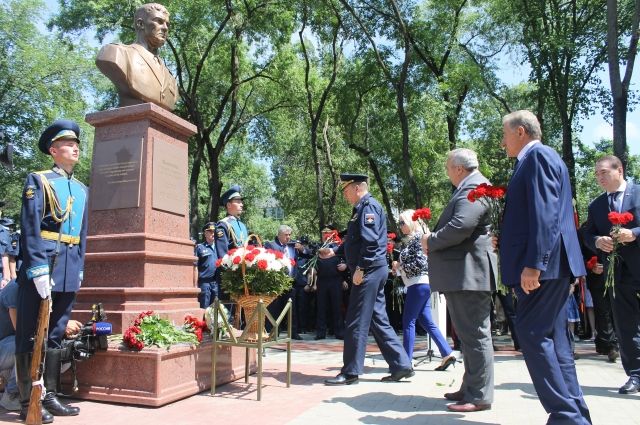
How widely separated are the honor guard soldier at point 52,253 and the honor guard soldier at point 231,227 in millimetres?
3140

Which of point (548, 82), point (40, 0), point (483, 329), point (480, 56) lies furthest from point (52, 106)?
point (483, 329)

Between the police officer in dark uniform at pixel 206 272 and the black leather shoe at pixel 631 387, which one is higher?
the police officer in dark uniform at pixel 206 272

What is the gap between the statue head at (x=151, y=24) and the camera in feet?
22.6

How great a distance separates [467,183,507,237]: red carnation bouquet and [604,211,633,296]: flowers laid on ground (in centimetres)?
124

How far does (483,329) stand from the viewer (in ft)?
16.3

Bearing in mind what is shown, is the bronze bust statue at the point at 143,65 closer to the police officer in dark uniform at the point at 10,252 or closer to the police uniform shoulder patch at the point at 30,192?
the police uniform shoulder patch at the point at 30,192

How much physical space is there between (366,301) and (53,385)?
3153 mm

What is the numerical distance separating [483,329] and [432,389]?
134 cm

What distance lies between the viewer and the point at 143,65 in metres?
6.66

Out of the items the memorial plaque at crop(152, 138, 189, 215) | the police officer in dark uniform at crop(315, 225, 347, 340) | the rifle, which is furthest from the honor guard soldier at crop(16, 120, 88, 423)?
the police officer in dark uniform at crop(315, 225, 347, 340)

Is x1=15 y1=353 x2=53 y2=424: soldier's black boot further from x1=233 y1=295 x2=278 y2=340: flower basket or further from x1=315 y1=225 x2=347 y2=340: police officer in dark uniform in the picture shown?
x1=315 y1=225 x2=347 y2=340: police officer in dark uniform

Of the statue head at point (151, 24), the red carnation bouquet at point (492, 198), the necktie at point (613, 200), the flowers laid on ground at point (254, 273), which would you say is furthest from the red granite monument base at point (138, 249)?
the necktie at point (613, 200)

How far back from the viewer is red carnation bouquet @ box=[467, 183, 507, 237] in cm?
469

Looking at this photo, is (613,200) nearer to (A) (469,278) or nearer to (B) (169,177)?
(A) (469,278)
